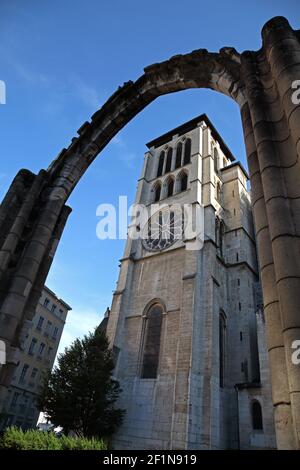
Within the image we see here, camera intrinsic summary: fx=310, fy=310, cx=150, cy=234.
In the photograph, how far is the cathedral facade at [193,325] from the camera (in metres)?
15.1

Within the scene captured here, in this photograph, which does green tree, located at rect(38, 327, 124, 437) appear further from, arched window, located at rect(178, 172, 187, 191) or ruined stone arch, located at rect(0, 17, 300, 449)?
arched window, located at rect(178, 172, 187, 191)

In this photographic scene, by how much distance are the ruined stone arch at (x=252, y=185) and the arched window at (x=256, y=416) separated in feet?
51.1

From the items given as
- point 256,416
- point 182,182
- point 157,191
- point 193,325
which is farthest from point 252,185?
point 157,191

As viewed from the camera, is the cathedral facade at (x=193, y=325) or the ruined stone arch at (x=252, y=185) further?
the cathedral facade at (x=193, y=325)

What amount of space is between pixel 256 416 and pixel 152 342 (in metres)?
6.74

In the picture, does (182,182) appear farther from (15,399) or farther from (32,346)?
(15,399)

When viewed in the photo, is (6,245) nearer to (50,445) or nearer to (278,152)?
(50,445)

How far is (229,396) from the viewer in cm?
1733

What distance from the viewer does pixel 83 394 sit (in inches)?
599

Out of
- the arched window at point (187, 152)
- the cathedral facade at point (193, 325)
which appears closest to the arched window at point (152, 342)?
the cathedral facade at point (193, 325)

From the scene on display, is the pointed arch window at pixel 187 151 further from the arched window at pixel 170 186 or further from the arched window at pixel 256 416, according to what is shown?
the arched window at pixel 256 416

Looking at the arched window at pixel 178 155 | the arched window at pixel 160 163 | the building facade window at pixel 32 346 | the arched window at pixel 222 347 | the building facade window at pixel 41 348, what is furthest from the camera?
the building facade window at pixel 41 348

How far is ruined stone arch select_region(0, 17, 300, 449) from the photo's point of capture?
2.66m
